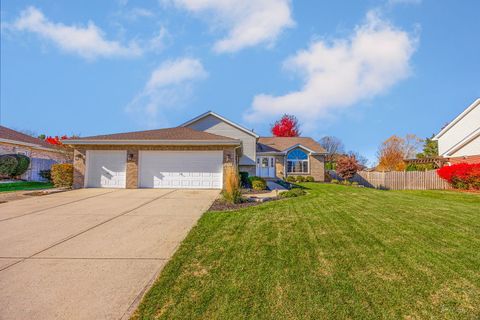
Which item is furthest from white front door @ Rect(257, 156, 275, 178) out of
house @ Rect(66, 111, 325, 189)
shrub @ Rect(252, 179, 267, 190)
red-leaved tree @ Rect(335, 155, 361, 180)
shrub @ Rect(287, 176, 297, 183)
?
house @ Rect(66, 111, 325, 189)

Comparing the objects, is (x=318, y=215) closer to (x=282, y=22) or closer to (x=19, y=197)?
(x=282, y=22)

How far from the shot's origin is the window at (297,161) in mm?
24672

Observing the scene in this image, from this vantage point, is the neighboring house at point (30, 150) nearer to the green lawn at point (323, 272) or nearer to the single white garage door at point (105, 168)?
the single white garage door at point (105, 168)

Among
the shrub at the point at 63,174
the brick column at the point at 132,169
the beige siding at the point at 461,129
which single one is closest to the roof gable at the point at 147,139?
the brick column at the point at 132,169

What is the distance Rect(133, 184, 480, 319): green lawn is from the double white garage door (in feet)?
23.8

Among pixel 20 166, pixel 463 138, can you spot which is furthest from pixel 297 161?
pixel 20 166

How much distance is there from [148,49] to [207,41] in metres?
3.31

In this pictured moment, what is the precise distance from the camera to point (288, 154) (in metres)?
24.9

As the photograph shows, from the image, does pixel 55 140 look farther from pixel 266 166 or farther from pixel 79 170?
pixel 266 166

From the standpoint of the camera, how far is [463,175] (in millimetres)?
15273

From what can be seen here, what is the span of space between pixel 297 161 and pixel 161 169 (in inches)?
601

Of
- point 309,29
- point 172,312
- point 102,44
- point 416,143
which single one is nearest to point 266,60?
point 309,29

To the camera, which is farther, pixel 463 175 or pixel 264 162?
pixel 264 162

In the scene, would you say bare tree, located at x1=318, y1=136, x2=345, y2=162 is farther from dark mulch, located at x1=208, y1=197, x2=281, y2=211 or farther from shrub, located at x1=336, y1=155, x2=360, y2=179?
dark mulch, located at x1=208, y1=197, x2=281, y2=211
